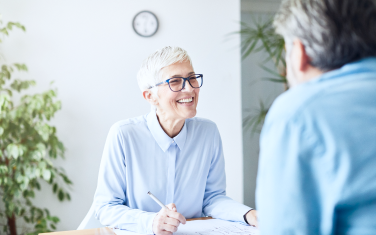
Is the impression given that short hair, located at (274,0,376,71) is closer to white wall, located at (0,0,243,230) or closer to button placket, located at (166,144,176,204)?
button placket, located at (166,144,176,204)

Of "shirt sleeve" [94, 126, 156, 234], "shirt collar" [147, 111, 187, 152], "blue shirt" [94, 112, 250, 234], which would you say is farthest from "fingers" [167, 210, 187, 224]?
"shirt collar" [147, 111, 187, 152]

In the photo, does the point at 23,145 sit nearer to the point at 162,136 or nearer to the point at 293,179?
the point at 162,136

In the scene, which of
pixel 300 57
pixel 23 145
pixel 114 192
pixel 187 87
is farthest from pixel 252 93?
pixel 300 57

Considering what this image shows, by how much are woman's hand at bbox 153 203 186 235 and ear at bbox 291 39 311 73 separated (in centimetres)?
69

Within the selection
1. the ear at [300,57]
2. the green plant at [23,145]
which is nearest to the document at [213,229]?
the ear at [300,57]

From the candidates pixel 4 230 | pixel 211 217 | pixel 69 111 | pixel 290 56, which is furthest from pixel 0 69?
pixel 290 56

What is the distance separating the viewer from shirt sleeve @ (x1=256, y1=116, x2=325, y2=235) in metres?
0.50

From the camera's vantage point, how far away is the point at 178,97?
1.52 meters

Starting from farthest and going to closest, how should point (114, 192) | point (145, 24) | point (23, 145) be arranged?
point (145, 24)
point (23, 145)
point (114, 192)

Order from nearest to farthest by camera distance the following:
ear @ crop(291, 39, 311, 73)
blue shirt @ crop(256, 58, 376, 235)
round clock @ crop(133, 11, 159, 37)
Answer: blue shirt @ crop(256, 58, 376, 235) → ear @ crop(291, 39, 311, 73) → round clock @ crop(133, 11, 159, 37)

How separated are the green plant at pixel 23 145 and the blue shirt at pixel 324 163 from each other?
2300 mm

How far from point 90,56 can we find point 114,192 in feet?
6.20

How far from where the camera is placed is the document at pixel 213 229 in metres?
1.15

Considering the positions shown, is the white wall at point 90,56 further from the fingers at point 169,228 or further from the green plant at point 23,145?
the fingers at point 169,228
